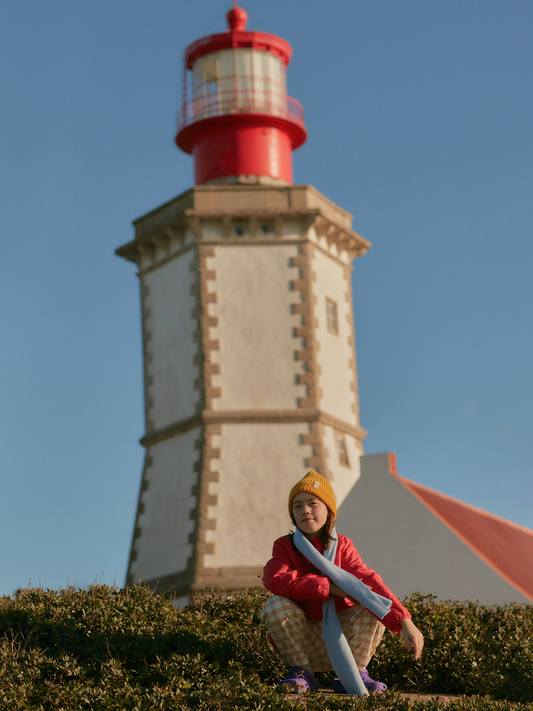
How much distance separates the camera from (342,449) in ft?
71.8

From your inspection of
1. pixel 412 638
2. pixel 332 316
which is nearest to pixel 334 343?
pixel 332 316

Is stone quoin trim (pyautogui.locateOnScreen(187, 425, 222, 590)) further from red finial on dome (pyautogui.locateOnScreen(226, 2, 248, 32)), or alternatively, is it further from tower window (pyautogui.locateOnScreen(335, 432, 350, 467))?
red finial on dome (pyautogui.locateOnScreen(226, 2, 248, 32))

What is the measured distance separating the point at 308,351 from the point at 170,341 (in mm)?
3240

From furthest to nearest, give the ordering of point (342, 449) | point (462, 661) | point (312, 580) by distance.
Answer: point (342, 449) < point (462, 661) < point (312, 580)

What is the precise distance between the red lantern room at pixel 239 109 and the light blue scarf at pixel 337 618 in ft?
56.3

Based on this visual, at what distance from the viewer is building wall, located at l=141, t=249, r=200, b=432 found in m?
21.8

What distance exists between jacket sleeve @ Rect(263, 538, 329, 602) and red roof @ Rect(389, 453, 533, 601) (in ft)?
22.5

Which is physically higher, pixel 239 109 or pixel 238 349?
pixel 239 109

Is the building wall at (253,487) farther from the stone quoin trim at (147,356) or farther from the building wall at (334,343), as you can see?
the stone quoin trim at (147,356)

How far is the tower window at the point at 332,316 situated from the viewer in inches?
891

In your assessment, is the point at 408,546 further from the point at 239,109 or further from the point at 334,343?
the point at 239,109

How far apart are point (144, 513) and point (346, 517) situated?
8.49 meters

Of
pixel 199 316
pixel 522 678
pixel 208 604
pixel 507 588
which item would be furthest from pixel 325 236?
pixel 522 678

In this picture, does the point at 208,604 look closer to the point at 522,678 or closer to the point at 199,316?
the point at 522,678
